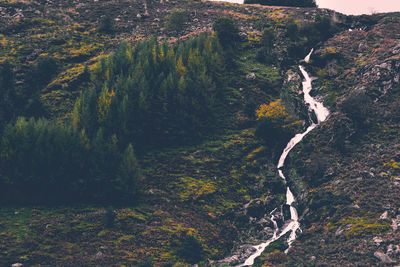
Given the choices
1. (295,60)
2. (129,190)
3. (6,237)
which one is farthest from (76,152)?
(295,60)

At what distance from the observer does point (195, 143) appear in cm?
8875

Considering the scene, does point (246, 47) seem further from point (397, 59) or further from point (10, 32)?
point (10, 32)

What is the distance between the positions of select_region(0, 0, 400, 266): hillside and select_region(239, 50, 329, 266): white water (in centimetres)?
151

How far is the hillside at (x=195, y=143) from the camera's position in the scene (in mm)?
64688

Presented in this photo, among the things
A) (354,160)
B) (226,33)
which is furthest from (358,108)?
(226,33)

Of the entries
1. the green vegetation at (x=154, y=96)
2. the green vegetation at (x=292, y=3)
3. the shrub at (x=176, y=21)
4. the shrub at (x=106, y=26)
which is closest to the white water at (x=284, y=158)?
the green vegetation at (x=154, y=96)

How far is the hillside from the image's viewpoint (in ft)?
212

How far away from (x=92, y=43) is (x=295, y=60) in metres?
58.9

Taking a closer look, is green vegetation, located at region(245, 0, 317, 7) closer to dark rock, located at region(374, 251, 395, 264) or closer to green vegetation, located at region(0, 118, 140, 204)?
green vegetation, located at region(0, 118, 140, 204)

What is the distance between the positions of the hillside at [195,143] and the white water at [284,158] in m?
1.51

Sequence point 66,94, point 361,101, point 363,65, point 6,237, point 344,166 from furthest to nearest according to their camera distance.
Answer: point 363,65 < point 66,94 < point 361,101 < point 344,166 < point 6,237

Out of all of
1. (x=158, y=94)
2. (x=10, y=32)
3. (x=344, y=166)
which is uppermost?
(x=10, y=32)

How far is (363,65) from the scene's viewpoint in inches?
4158

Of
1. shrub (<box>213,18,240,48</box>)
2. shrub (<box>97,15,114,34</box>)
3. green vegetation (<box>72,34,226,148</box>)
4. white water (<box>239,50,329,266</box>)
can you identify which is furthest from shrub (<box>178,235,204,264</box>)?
shrub (<box>97,15,114,34</box>)
